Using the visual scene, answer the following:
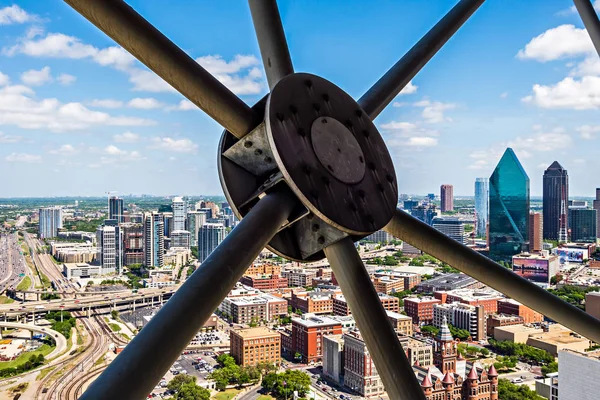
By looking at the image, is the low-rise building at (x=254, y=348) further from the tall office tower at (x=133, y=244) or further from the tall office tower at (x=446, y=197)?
the tall office tower at (x=446, y=197)

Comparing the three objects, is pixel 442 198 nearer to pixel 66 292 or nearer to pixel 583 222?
pixel 583 222

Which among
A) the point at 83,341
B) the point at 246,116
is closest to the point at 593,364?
the point at 246,116

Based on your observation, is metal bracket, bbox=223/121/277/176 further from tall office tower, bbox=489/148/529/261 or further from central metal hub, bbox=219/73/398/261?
tall office tower, bbox=489/148/529/261

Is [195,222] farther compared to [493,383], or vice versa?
[195,222]

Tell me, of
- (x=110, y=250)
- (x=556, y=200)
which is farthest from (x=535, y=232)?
(x=110, y=250)

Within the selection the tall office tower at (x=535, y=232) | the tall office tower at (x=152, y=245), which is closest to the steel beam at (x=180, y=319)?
the tall office tower at (x=152, y=245)

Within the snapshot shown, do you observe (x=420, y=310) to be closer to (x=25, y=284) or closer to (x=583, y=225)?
(x=25, y=284)

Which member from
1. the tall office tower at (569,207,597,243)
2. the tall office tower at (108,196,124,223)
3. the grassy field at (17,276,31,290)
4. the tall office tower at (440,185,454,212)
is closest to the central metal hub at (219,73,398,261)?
the grassy field at (17,276,31,290)
